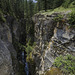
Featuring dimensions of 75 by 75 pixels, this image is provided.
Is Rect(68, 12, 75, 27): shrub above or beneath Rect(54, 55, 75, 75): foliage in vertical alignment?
above

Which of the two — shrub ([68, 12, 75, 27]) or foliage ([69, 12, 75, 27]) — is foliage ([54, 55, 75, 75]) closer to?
shrub ([68, 12, 75, 27])

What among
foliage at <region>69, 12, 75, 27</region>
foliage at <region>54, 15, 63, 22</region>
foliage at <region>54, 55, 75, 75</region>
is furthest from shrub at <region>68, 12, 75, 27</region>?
foliage at <region>54, 55, 75, 75</region>

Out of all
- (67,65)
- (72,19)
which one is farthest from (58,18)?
(67,65)

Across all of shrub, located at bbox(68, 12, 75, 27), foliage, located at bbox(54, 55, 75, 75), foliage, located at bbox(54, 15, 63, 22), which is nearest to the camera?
foliage, located at bbox(54, 55, 75, 75)

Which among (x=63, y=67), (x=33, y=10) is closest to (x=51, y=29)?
(x=63, y=67)

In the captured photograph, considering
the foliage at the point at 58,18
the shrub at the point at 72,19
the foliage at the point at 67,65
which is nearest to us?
the foliage at the point at 67,65

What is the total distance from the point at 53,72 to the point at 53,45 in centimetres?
380

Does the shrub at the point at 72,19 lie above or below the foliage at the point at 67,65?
above

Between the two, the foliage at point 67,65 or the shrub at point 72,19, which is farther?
the shrub at point 72,19

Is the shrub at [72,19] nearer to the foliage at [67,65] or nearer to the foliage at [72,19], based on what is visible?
the foliage at [72,19]

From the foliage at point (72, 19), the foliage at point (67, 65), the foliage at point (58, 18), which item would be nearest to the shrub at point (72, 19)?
the foliage at point (72, 19)

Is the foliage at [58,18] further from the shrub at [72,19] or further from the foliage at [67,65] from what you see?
the foliage at [67,65]

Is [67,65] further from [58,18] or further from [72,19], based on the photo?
[58,18]

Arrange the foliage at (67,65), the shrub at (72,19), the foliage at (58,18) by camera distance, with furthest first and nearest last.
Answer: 1. the foliage at (58,18)
2. the shrub at (72,19)
3. the foliage at (67,65)
